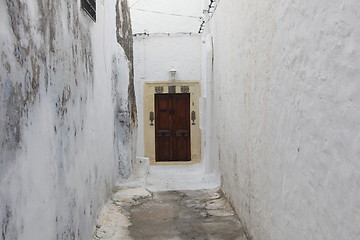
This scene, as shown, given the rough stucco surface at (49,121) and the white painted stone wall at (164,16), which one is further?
the white painted stone wall at (164,16)

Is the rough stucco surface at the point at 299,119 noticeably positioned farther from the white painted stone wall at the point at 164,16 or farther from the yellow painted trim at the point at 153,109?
the white painted stone wall at the point at 164,16

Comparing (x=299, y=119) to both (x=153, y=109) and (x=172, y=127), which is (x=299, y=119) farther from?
(x=172, y=127)

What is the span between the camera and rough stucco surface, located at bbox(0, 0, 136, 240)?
179cm

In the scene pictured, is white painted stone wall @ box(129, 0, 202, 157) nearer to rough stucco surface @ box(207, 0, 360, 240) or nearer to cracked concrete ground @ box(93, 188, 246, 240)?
cracked concrete ground @ box(93, 188, 246, 240)

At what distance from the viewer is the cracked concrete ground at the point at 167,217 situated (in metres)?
4.05

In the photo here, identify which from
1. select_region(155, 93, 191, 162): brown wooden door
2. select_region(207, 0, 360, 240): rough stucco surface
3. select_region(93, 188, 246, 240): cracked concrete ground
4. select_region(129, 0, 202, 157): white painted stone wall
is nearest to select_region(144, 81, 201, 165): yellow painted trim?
select_region(129, 0, 202, 157): white painted stone wall

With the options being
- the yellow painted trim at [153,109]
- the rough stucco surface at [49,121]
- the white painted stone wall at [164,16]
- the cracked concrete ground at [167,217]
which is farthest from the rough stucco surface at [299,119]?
the white painted stone wall at [164,16]

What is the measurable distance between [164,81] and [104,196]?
6.56m

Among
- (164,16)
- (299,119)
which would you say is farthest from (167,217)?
(164,16)

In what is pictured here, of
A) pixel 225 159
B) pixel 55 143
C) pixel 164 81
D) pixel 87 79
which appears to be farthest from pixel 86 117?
pixel 164 81

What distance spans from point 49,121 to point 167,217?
104 inches

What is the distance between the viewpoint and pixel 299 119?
7.61 ft

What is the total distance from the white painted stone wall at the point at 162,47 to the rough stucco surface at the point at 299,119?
663 cm

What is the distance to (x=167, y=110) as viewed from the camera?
11406 mm
